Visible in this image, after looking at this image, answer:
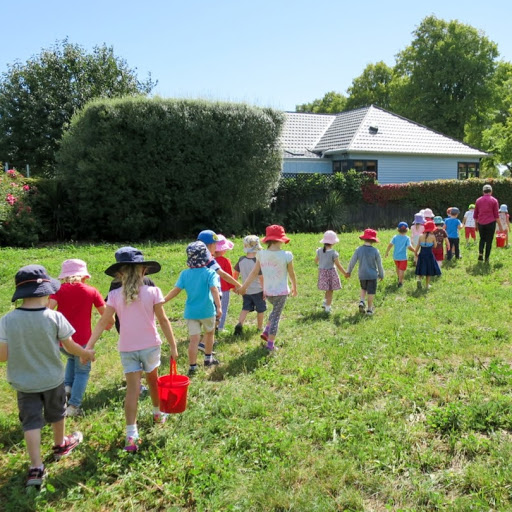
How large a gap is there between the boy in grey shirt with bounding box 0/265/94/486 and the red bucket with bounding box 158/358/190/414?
2.73 feet

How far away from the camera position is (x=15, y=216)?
16078mm

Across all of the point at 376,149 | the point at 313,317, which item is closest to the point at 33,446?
the point at 313,317

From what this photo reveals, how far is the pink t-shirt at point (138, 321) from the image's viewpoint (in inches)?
163

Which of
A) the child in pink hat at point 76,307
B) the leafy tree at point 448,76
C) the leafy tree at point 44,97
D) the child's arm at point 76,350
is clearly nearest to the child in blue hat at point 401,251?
the child in pink hat at point 76,307

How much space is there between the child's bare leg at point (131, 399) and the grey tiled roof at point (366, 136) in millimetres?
24896

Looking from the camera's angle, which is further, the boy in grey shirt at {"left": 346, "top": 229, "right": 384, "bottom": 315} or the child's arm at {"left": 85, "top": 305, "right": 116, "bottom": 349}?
the boy in grey shirt at {"left": 346, "top": 229, "right": 384, "bottom": 315}

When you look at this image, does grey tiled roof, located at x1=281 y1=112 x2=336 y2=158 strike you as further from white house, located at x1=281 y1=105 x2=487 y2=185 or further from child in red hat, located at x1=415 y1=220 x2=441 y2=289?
child in red hat, located at x1=415 y1=220 x2=441 y2=289

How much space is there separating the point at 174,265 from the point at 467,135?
157ft

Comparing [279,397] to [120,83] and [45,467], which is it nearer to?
[45,467]

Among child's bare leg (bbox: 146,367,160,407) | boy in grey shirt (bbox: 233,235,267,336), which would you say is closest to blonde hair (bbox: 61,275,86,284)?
child's bare leg (bbox: 146,367,160,407)

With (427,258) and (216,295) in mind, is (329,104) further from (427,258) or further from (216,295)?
(216,295)

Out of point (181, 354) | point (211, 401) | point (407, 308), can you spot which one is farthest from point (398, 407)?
point (407, 308)

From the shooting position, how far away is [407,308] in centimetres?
838

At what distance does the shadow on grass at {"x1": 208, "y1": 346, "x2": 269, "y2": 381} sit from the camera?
221 inches
